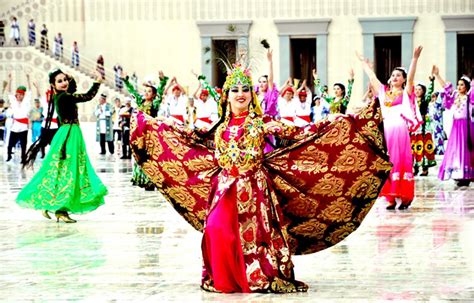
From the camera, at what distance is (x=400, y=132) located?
12211mm

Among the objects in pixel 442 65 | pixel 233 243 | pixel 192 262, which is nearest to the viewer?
pixel 233 243

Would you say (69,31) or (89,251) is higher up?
(69,31)

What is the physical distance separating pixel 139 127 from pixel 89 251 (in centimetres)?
174

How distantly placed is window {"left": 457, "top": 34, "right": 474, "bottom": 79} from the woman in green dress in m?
27.5

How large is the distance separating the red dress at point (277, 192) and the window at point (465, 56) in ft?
101

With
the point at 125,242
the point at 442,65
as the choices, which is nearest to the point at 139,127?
the point at 125,242

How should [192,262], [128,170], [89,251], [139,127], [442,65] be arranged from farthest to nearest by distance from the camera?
[442,65] < [128,170] < [89,251] < [192,262] < [139,127]

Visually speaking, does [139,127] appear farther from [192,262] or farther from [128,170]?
[128,170]

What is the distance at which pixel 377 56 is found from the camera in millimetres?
38312

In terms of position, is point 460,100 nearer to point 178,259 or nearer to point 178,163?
point 178,259

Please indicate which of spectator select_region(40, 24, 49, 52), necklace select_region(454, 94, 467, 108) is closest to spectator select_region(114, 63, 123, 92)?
spectator select_region(40, 24, 49, 52)

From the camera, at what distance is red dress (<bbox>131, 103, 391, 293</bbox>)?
24.0ft

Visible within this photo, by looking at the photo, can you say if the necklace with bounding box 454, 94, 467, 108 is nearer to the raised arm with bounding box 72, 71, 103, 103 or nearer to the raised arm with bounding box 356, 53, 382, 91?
the raised arm with bounding box 356, 53, 382, 91

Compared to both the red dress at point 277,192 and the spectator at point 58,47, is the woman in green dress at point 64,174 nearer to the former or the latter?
the red dress at point 277,192
